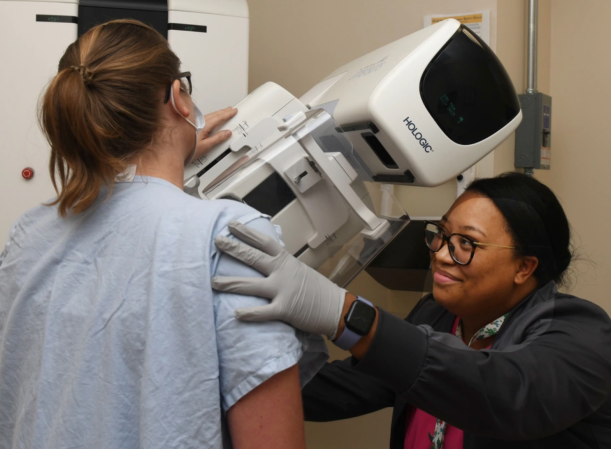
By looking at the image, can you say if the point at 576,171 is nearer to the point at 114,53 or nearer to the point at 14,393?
the point at 114,53

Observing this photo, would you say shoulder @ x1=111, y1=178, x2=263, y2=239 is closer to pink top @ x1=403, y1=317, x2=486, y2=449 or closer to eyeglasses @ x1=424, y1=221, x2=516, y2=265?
eyeglasses @ x1=424, y1=221, x2=516, y2=265

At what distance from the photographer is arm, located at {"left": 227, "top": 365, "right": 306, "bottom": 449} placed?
2.43 feet

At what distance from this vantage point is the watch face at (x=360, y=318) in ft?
3.08

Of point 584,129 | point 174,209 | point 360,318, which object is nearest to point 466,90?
point 360,318

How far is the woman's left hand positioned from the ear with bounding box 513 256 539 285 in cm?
74

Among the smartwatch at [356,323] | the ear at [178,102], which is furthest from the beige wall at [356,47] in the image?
the ear at [178,102]

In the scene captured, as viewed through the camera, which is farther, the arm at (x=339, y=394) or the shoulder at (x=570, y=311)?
the arm at (x=339, y=394)

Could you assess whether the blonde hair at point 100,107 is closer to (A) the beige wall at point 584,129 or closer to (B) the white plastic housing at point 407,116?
(B) the white plastic housing at point 407,116

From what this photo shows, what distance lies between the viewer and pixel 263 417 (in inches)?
29.3

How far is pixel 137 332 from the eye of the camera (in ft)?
2.45

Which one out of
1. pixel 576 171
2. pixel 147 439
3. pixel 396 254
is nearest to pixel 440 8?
pixel 576 171

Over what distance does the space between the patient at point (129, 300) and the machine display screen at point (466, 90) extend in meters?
0.46

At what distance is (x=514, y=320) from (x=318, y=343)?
0.54m

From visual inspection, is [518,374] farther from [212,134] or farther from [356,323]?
[212,134]
